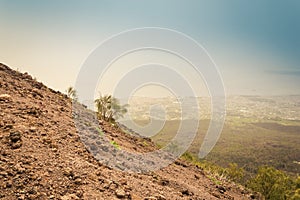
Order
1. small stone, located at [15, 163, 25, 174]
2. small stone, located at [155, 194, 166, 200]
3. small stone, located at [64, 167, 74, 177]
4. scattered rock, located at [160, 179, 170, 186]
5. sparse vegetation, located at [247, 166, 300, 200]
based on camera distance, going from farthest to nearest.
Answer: sparse vegetation, located at [247, 166, 300, 200]
scattered rock, located at [160, 179, 170, 186]
small stone, located at [155, 194, 166, 200]
small stone, located at [64, 167, 74, 177]
small stone, located at [15, 163, 25, 174]

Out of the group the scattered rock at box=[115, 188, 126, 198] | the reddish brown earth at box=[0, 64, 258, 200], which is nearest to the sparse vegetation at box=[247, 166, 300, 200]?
the reddish brown earth at box=[0, 64, 258, 200]

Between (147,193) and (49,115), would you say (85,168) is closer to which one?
(147,193)

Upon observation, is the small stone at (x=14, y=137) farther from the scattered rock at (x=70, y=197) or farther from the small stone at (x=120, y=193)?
the small stone at (x=120, y=193)

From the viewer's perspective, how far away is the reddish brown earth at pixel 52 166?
5.43m

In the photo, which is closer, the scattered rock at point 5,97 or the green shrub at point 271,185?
the scattered rock at point 5,97

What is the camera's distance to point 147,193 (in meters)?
6.68

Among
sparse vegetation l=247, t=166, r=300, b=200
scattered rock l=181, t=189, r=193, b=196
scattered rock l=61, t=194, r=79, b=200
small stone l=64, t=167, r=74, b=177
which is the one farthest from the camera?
sparse vegetation l=247, t=166, r=300, b=200

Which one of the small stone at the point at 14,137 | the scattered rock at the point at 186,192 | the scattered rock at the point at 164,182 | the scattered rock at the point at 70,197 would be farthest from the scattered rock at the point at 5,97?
the scattered rock at the point at 186,192

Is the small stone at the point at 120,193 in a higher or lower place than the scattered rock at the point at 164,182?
higher

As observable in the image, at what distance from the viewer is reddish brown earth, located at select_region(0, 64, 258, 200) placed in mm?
5432

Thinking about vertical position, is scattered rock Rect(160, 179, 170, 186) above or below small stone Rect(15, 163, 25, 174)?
below

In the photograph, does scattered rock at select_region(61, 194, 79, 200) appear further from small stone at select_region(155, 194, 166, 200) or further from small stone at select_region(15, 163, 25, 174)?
small stone at select_region(155, 194, 166, 200)

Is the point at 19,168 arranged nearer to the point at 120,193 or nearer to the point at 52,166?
the point at 52,166

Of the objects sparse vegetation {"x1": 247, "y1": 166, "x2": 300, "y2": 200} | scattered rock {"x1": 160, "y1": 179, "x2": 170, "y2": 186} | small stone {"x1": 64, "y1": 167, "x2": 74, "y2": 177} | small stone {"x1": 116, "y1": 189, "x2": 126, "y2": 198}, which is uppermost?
small stone {"x1": 64, "y1": 167, "x2": 74, "y2": 177}
